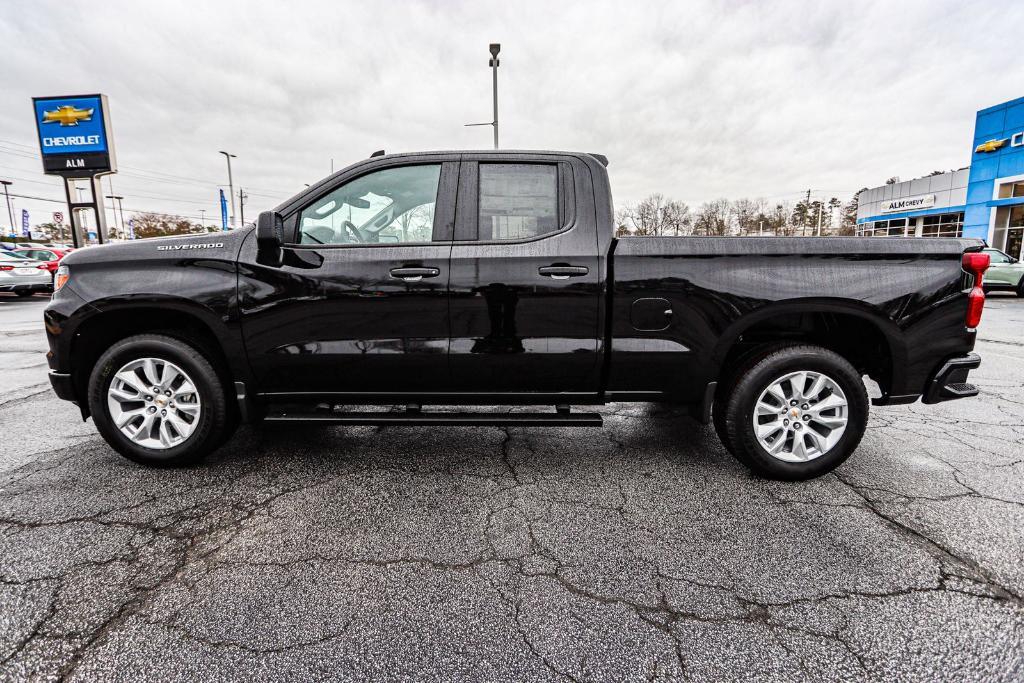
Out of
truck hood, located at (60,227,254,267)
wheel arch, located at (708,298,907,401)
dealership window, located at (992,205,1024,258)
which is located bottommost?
wheel arch, located at (708,298,907,401)

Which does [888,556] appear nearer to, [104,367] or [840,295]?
[840,295]

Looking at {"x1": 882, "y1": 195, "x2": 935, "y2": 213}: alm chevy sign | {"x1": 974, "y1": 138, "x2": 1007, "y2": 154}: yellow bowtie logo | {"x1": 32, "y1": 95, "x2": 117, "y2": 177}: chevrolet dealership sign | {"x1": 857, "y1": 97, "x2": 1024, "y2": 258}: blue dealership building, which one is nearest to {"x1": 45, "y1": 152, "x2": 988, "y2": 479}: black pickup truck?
{"x1": 857, "y1": 97, "x2": 1024, "y2": 258}: blue dealership building

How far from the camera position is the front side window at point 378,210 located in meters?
3.25

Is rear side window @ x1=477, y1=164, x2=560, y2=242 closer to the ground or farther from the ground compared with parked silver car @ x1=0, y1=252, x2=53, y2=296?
farther from the ground

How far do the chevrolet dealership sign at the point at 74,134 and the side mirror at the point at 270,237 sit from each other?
26281mm

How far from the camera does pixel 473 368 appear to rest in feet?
10.4

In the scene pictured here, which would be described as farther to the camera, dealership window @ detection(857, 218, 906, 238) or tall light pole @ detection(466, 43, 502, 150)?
dealership window @ detection(857, 218, 906, 238)

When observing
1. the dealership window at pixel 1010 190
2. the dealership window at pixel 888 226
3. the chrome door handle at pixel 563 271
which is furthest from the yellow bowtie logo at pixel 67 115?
the dealership window at pixel 888 226

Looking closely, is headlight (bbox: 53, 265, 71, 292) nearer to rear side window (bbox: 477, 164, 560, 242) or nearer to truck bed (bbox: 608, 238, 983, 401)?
rear side window (bbox: 477, 164, 560, 242)

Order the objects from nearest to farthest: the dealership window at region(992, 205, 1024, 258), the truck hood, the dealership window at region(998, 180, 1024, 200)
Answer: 1. the truck hood
2. the dealership window at region(998, 180, 1024, 200)
3. the dealership window at region(992, 205, 1024, 258)

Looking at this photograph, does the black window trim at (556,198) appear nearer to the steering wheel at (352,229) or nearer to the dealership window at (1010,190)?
the steering wheel at (352,229)

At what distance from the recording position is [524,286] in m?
3.09

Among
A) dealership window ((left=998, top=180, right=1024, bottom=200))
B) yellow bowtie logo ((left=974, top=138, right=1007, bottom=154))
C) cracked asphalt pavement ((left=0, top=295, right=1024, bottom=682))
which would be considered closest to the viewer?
cracked asphalt pavement ((left=0, top=295, right=1024, bottom=682))

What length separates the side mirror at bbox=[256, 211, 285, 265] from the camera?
2.97m
